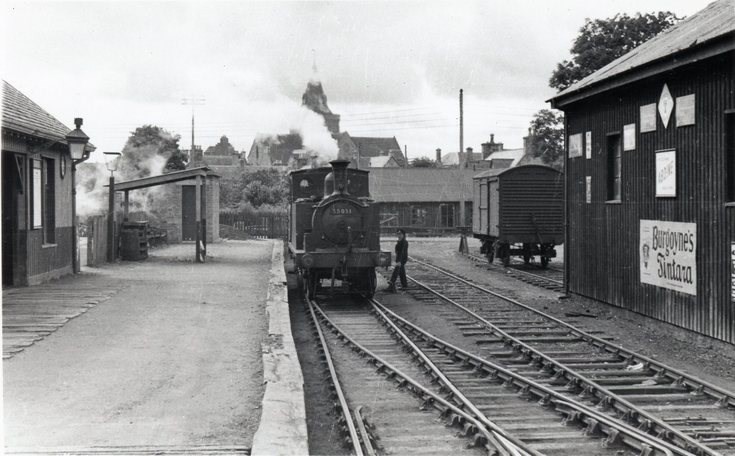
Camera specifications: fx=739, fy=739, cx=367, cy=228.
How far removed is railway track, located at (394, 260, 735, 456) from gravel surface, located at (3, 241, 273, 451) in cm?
349

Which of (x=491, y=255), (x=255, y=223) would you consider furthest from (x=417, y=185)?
(x=491, y=255)

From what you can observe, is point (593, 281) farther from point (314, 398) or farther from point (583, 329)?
point (314, 398)

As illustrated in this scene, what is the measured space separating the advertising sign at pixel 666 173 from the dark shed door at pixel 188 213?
23.7 meters

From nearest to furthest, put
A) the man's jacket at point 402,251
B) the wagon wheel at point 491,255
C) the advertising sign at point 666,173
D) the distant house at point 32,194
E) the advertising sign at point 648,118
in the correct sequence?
the advertising sign at point 666,173 < the advertising sign at point 648,118 < the distant house at point 32,194 < the man's jacket at point 402,251 < the wagon wheel at point 491,255

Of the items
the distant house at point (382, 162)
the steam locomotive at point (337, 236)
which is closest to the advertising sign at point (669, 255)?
the steam locomotive at point (337, 236)

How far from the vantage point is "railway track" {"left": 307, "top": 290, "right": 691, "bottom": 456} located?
250 inches

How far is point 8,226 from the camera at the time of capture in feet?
47.5

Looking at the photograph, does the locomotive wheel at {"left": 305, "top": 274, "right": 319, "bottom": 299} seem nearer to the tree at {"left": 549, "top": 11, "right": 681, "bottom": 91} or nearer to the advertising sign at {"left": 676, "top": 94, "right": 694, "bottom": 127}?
the advertising sign at {"left": 676, "top": 94, "right": 694, "bottom": 127}

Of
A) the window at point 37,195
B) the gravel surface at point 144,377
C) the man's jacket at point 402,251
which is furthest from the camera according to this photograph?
the man's jacket at point 402,251

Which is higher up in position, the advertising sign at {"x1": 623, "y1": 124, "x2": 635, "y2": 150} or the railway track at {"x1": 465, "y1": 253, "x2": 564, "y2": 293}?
the advertising sign at {"x1": 623, "y1": 124, "x2": 635, "y2": 150}

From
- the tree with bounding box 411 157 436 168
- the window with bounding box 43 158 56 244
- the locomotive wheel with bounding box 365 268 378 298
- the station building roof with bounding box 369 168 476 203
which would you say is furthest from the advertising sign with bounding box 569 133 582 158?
the tree with bounding box 411 157 436 168

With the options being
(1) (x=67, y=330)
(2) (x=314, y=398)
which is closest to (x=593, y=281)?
(2) (x=314, y=398)

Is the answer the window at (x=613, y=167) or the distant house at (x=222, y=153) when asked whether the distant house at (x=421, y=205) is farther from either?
the distant house at (x=222, y=153)

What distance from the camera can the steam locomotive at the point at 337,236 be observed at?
48.8ft
